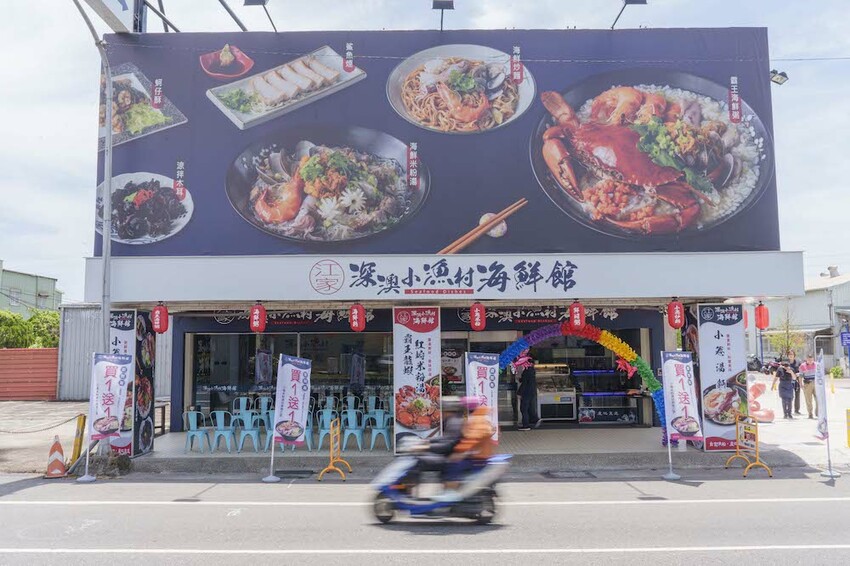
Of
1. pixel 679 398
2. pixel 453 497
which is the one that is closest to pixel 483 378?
pixel 679 398

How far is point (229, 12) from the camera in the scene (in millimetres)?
16969

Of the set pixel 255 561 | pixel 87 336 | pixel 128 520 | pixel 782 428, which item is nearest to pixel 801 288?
pixel 782 428

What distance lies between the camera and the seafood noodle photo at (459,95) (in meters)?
15.9

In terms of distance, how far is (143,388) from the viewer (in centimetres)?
1537

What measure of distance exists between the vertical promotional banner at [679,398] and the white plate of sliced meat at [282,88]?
379 inches

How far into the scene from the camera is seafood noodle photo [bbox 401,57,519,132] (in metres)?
15.9

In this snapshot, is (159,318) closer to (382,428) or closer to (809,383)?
(382,428)

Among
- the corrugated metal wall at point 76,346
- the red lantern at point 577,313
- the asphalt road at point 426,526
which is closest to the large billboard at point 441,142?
the red lantern at point 577,313

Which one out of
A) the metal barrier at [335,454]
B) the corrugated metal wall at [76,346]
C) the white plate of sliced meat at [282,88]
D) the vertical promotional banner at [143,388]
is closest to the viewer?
the metal barrier at [335,454]

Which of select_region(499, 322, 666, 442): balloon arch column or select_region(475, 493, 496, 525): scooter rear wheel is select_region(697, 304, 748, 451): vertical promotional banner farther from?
select_region(475, 493, 496, 525): scooter rear wheel

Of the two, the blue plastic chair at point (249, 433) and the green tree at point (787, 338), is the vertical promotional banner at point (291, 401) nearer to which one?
the blue plastic chair at point (249, 433)

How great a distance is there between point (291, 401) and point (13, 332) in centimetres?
2598

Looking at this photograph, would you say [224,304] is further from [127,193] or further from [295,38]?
[295,38]

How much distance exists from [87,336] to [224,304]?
16352 millimetres
